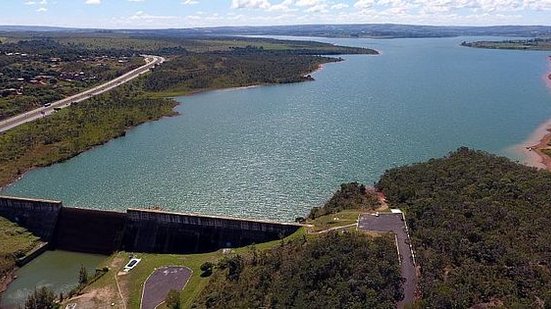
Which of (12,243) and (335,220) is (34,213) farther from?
(335,220)

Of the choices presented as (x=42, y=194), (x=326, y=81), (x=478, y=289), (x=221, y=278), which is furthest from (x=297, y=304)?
(x=326, y=81)

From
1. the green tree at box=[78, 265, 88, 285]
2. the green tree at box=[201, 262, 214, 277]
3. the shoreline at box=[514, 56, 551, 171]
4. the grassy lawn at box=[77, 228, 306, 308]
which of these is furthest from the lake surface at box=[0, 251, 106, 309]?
the shoreline at box=[514, 56, 551, 171]

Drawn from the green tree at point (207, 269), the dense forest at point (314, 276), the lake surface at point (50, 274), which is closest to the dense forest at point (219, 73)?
the lake surface at point (50, 274)

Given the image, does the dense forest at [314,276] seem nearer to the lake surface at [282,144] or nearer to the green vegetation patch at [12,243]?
the lake surface at [282,144]

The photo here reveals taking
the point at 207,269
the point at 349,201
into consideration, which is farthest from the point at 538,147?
the point at 207,269

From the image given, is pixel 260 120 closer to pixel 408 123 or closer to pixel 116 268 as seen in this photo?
pixel 408 123

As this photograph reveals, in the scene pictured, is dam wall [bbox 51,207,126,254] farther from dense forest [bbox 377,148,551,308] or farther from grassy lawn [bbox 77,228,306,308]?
dense forest [bbox 377,148,551,308]

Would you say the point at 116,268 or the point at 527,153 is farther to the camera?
the point at 527,153
